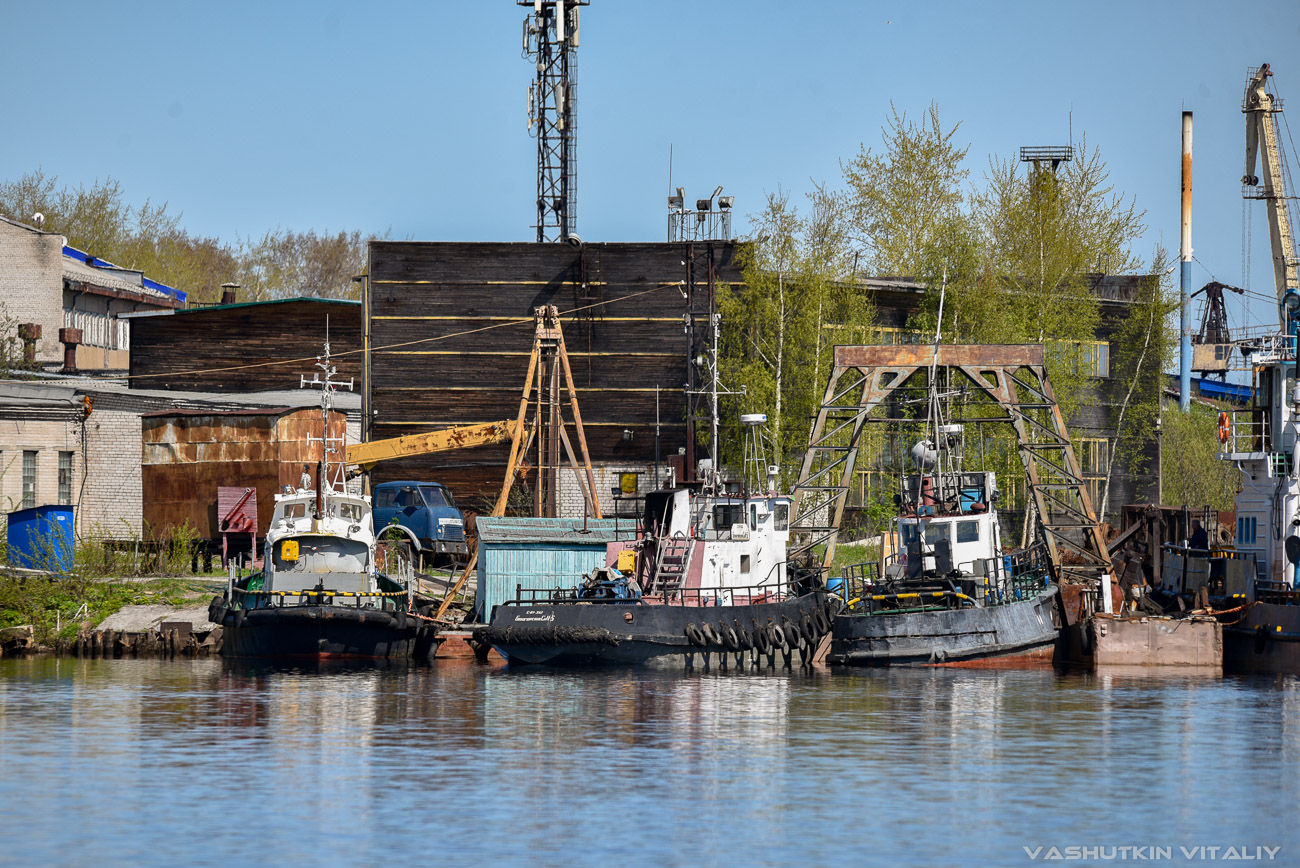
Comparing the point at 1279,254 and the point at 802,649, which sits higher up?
the point at 1279,254

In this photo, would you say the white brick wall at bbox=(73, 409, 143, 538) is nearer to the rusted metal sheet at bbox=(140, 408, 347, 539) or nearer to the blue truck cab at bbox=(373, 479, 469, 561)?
the rusted metal sheet at bbox=(140, 408, 347, 539)

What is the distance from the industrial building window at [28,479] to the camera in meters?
47.8

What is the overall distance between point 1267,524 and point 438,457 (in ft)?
89.0

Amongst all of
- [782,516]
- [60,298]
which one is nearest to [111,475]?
[60,298]

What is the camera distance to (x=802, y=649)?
38.3 meters

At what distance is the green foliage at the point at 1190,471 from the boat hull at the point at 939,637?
3196 cm

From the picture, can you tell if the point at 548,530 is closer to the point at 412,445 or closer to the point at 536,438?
the point at 412,445

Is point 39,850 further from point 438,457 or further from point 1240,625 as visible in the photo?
point 438,457

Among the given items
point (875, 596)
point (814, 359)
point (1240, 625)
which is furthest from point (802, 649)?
point (814, 359)

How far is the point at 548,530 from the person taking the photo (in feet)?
131

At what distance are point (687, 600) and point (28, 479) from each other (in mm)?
22246

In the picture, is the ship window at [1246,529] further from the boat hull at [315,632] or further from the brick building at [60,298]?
the brick building at [60,298]

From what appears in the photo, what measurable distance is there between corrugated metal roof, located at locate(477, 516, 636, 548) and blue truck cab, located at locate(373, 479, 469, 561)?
7.11 metres

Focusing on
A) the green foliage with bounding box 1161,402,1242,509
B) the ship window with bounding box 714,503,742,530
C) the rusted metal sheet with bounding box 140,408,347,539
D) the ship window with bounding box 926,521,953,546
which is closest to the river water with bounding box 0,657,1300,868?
the ship window with bounding box 926,521,953,546
